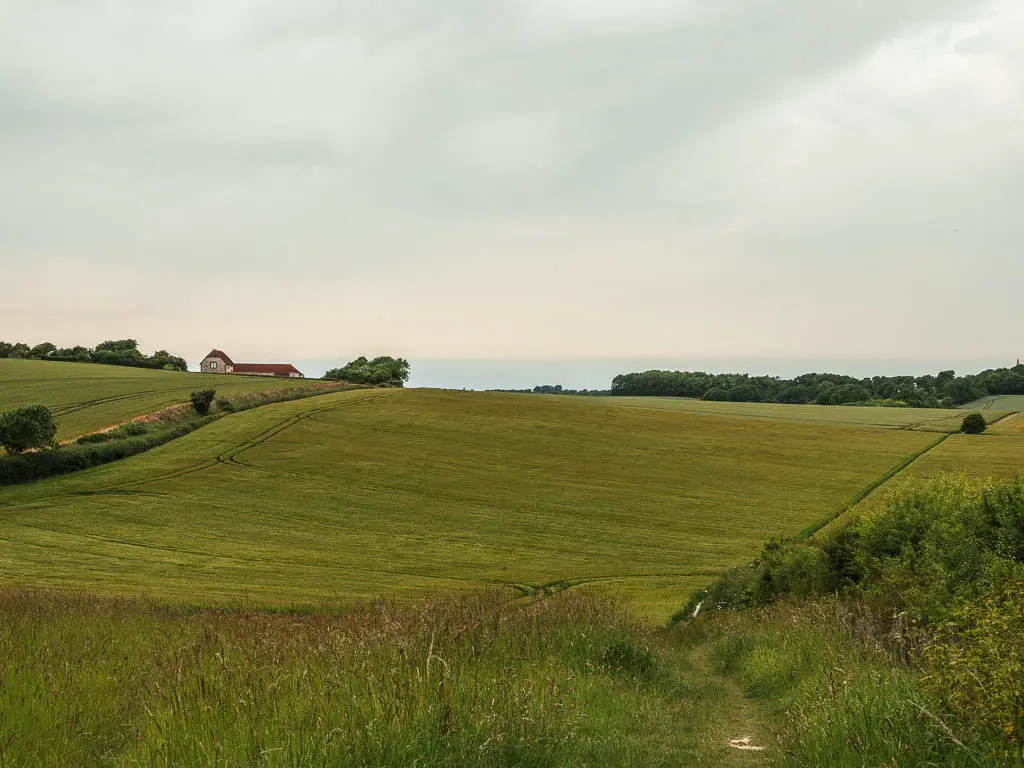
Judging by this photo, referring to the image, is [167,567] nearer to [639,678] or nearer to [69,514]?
[69,514]

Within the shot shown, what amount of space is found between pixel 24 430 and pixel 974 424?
307 ft

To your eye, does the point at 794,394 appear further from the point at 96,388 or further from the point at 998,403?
the point at 96,388

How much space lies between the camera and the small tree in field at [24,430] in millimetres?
51659

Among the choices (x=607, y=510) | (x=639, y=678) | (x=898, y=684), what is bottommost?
(x=607, y=510)

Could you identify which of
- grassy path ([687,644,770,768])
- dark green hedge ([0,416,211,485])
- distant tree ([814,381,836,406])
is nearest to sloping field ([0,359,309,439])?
dark green hedge ([0,416,211,485])

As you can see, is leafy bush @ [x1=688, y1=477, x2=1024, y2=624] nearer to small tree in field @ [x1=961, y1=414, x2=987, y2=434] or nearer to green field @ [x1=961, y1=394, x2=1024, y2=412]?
small tree in field @ [x1=961, y1=414, x2=987, y2=434]

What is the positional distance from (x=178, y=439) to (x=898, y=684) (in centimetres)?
6633

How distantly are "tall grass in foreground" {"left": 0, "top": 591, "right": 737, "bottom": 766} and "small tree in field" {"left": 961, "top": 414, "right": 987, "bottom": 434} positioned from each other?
286ft

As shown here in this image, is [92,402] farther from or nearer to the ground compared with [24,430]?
farther from the ground

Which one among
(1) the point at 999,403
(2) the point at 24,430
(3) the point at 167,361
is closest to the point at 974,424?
(1) the point at 999,403

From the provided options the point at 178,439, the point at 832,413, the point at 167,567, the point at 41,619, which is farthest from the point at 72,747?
the point at 832,413

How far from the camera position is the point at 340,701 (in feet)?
16.8

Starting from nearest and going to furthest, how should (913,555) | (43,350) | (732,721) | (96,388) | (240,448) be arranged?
(732,721), (913,555), (240,448), (96,388), (43,350)

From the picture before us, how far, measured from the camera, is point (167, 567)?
31703 millimetres
